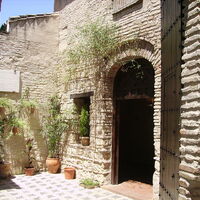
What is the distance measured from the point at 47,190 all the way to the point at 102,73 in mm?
3524

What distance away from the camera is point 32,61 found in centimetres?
938

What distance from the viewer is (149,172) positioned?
9234 mm

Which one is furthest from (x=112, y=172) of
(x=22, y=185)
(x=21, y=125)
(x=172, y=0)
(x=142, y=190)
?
(x=172, y=0)

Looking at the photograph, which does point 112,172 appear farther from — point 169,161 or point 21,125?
point 169,161

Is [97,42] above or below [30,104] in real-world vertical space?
above

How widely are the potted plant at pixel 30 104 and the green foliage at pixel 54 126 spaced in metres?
0.61

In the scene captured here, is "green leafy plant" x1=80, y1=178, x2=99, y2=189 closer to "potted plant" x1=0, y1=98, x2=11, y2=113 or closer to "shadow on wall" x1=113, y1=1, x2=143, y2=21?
"potted plant" x1=0, y1=98, x2=11, y2=113

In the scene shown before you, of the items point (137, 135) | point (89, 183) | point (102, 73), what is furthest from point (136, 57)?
point (137, 135)

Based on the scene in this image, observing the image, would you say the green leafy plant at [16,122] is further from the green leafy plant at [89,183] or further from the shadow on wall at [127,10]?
the shadow on wall at [127,10]

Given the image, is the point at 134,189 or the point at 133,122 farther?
the point at 133,122

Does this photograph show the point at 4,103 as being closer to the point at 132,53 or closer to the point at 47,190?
the point at 47,190

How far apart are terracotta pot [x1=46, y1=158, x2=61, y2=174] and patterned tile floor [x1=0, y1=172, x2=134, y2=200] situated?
2.24 ft

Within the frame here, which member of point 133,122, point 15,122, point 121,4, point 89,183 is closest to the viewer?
point 121,4

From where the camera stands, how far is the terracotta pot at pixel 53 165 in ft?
29.3
